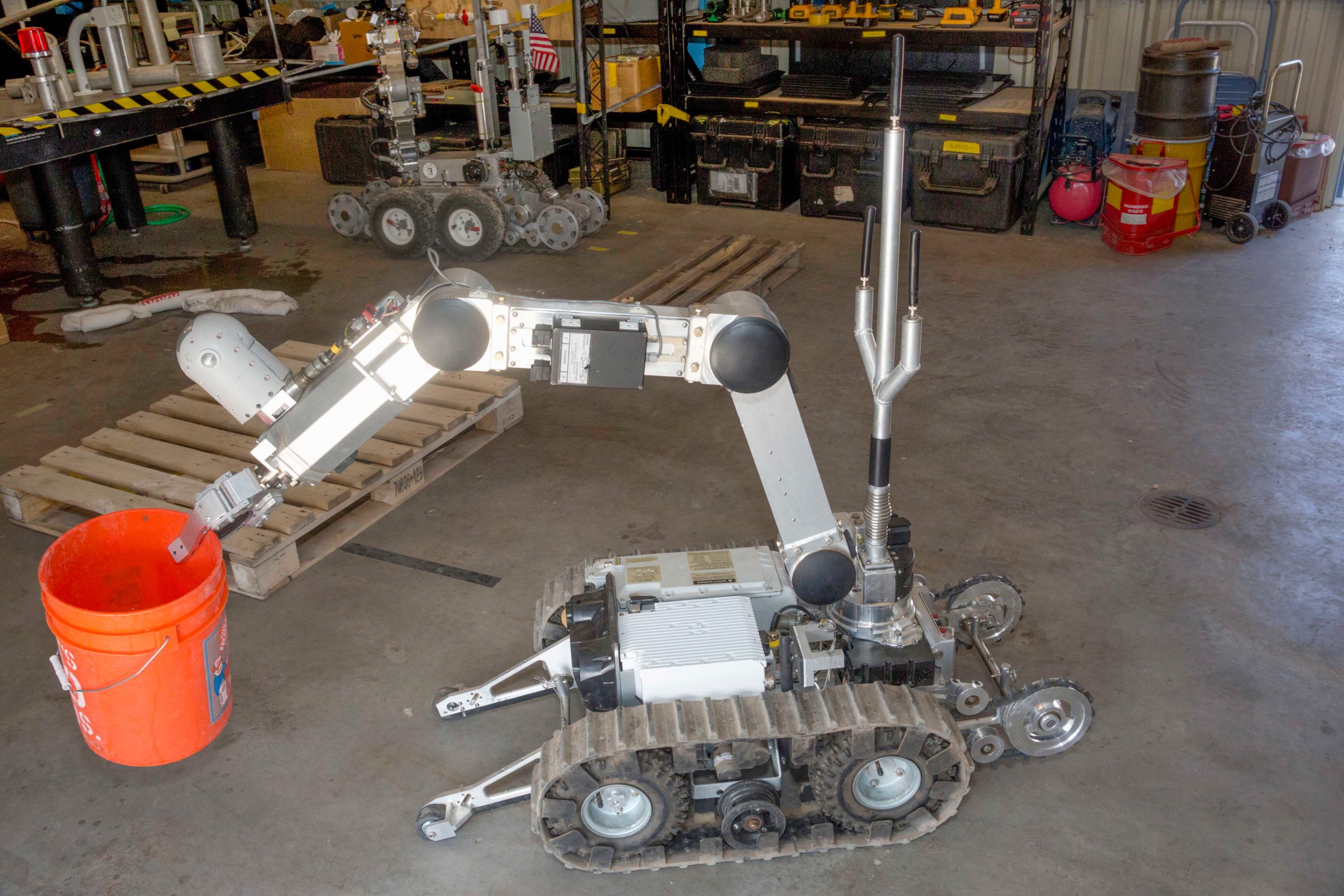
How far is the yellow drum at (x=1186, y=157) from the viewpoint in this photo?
8711 millimetres

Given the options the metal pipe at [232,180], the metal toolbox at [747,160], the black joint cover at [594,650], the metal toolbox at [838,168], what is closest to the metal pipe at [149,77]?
the metal pipe at [232,180]

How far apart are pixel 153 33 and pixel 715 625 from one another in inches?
319

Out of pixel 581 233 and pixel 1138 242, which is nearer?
pixel 1138 242

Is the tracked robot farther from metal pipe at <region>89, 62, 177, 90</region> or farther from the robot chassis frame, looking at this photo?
metal pipe at <region>89, 62, 177, 90</region>

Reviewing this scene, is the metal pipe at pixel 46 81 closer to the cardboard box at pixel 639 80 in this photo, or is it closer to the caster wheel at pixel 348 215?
the caster wheel at pixel 348 215

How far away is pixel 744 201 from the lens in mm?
10289

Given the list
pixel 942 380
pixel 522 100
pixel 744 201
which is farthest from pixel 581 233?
pixel 942 380

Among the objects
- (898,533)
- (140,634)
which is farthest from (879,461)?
(140,634)

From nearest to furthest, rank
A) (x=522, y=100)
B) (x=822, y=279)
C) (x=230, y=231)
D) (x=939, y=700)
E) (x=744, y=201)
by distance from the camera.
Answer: (x=939, y=700), (x=822, y=279), (x=522, y=100), (x=230, y=231), (x=744, y=201)

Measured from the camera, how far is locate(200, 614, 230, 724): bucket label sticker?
3688mm

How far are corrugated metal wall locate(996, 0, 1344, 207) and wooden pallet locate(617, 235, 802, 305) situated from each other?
365 cm

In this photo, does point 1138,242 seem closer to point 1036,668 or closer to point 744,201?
point 744,201

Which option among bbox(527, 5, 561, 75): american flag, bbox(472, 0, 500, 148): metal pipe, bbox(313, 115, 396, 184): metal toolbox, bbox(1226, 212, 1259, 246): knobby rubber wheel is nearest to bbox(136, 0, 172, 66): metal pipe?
bbox(313, 115, 396, 184): metal toolbox

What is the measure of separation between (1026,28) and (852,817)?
7313 millimetres
